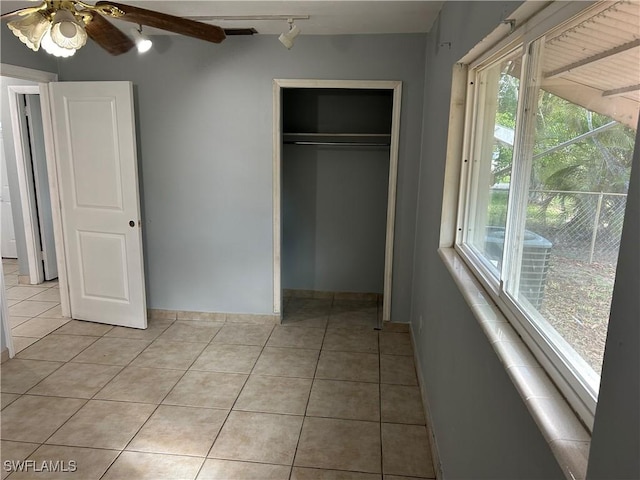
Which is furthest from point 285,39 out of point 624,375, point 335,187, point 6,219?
point 6,219

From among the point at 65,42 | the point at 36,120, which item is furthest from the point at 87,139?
the point at 65,42

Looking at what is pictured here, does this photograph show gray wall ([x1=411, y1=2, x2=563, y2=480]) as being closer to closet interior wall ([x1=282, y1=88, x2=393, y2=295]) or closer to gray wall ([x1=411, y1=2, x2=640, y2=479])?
gray wall ([x1=411, y1=2, x2=640, y2=479])

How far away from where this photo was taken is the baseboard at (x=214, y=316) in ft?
12.8

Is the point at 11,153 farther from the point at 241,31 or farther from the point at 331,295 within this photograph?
the point at 331,295

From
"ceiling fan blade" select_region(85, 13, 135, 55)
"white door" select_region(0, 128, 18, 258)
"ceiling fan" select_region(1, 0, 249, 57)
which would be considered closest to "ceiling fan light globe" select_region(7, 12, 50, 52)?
"ceiling fan" select_region(1, 0, 249, 57)

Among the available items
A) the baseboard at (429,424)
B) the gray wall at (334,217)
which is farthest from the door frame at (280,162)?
the baseboard at (429,424)

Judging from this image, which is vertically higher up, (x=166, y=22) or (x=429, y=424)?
(x=166, y=22)

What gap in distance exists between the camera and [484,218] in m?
2.08

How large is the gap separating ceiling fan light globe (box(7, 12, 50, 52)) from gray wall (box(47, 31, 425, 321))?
1.81 m

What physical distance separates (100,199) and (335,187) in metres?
2.10

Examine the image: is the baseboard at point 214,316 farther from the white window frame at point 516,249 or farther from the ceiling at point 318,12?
the ceiling at point 318,12

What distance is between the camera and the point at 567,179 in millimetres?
1138

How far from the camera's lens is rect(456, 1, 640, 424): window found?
2.99 ft

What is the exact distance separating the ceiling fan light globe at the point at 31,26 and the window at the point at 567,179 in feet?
5.91
